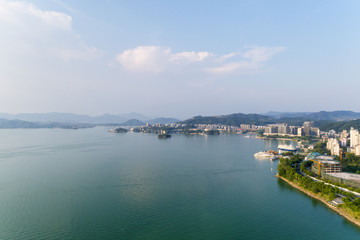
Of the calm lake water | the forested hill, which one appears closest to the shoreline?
the calm lake water

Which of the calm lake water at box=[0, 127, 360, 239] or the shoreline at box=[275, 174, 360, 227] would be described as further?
the shoreline at box=[275, 174, 360, 227]

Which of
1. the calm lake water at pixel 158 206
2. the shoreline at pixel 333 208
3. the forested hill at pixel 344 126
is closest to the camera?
the calm lake water at pixel 158 206

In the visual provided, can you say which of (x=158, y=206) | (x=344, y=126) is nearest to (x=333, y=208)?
(x=158, y=206)

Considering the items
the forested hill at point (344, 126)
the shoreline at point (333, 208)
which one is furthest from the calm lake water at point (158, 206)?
the forested hill at point (344, 126)

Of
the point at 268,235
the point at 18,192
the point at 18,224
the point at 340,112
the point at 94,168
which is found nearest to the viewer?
the point at 268,235

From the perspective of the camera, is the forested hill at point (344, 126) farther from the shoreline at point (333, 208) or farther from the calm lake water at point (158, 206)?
the shoreline at point (333, 208)

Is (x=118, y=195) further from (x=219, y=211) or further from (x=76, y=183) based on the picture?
(x=219, y=211)

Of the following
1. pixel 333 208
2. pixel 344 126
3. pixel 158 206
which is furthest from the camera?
pixel 344 126

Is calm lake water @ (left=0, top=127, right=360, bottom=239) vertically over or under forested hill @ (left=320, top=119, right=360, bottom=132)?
under

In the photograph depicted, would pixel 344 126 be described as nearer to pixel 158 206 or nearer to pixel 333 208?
pixel 333 208

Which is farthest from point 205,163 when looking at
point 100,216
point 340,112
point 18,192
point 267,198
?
point 340,112

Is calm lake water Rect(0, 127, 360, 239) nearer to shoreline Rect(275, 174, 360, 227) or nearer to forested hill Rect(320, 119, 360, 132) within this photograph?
shoreline Rect(275, 174, 360, 227)
